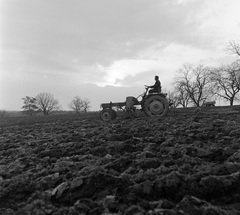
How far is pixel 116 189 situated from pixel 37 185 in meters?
1.33

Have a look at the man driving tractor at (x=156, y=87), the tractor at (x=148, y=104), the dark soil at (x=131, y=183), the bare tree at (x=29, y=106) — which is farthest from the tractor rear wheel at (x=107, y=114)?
the bare tree at (x=29, y=106)

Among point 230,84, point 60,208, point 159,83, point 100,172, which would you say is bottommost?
point 60,208

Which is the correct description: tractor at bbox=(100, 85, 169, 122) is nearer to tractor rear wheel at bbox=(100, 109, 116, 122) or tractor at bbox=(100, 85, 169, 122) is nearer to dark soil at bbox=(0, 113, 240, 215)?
tractor rear wheel at bbox=(100, 109, 116, 122)

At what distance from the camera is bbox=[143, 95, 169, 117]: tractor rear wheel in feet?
36.6

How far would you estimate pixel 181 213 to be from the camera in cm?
212

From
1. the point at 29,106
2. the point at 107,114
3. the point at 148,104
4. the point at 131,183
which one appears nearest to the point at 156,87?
the point at 148,104

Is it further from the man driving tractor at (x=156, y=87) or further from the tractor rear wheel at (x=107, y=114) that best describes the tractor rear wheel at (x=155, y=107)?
the tractor rear wheel at (x=107, y=114)

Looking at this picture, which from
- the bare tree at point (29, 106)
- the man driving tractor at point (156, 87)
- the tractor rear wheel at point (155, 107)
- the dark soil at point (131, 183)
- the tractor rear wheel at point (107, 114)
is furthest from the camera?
the bare tree at point (29, 106)

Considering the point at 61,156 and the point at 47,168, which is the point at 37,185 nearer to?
the point at 47,168

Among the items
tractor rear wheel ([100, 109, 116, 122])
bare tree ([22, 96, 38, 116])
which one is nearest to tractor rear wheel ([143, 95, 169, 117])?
tractor rear wheel ([100, 109, 116, 122])

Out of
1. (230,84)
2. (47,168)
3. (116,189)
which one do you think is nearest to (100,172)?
(116,189)

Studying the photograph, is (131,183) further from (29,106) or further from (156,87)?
(29,106)

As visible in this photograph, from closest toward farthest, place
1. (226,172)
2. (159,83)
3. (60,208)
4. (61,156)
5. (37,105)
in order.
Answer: (60,208) → (226,172) → (61,156) → (159,83) → (37,105)

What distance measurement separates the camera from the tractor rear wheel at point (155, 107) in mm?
11156
